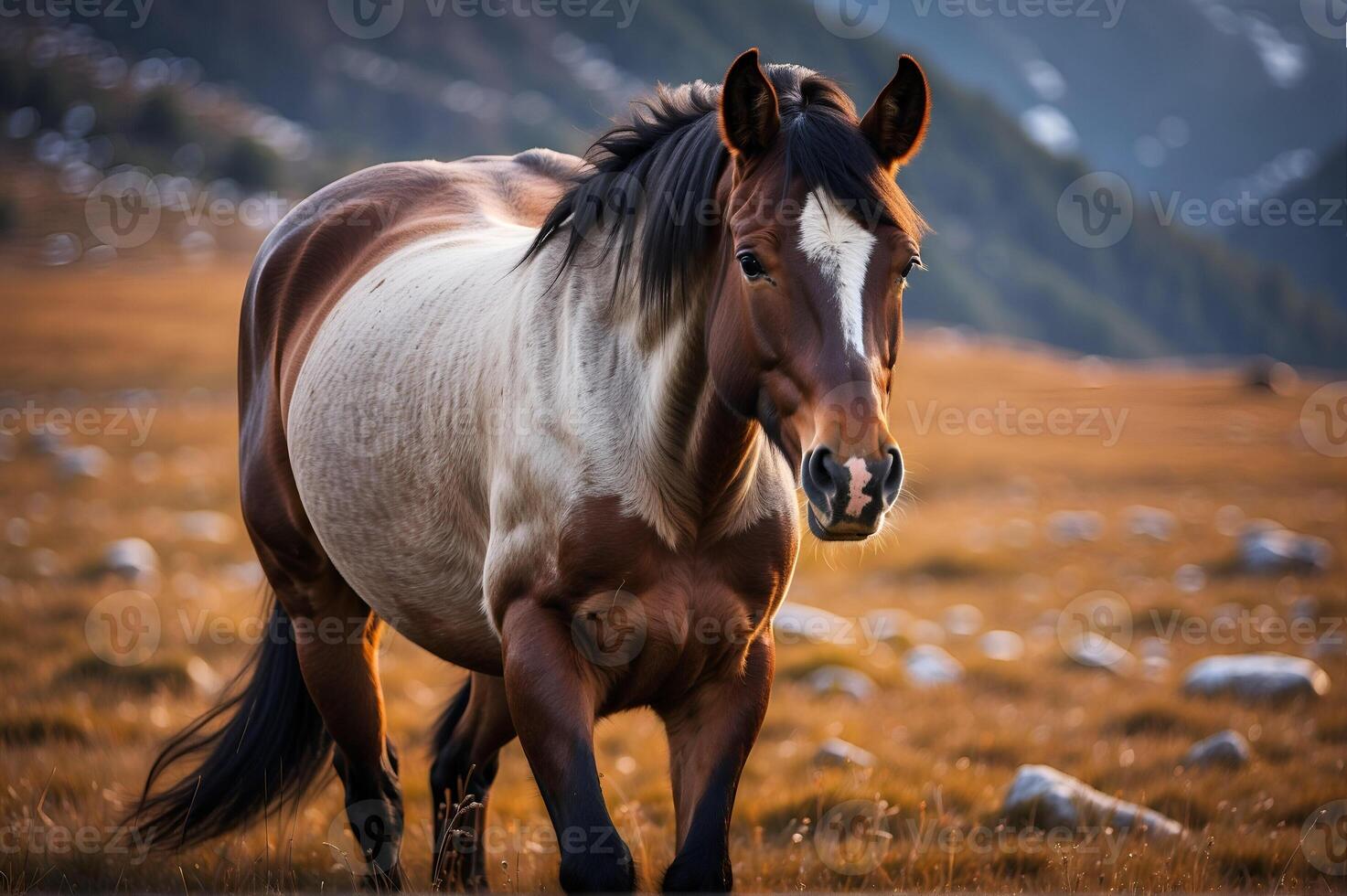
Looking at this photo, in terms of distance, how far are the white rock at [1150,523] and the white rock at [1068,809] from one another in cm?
1268

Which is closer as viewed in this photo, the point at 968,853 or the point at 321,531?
the point at 321,531

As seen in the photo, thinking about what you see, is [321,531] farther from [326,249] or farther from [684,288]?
[684,288]

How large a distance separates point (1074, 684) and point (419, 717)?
542cm

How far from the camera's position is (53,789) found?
5.54 m

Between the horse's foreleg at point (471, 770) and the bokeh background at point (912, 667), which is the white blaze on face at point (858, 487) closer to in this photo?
the bokeh background at point (912, 667)

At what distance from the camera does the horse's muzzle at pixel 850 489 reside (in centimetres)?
262

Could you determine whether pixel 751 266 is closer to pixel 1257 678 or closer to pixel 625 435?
pixel 625 435

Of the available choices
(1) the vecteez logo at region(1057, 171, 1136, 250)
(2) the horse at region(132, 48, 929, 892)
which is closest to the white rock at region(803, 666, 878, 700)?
(2) the horse at region(132, 48, 929, 892)

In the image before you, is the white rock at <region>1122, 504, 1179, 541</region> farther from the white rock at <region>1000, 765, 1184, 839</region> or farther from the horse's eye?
the horse's eye

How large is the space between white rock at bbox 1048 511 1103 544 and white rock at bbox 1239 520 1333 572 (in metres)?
2.77

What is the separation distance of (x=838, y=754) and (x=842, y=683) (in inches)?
88.4

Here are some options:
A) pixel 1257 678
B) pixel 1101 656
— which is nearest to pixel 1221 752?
pixel 1257 678

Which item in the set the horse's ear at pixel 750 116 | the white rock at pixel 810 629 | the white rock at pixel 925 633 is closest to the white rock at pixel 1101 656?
the white rock at pixel 925 633

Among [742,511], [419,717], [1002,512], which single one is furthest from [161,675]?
[1002,512]
